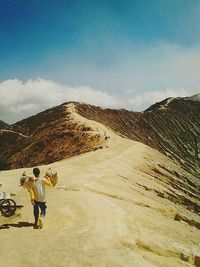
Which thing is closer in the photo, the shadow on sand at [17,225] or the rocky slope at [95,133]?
the shadow on sand at [17,225]

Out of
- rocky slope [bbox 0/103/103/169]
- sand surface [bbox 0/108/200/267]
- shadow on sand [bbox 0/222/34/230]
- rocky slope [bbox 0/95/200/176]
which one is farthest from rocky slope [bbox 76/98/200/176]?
shadow on sand [bbox 0/222/34/230]

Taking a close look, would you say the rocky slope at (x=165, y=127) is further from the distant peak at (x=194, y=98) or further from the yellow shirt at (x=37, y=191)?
the yellow shirt at (x=37, y=191)

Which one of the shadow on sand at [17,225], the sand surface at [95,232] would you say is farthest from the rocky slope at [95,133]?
the shadow on sand at [17,225]

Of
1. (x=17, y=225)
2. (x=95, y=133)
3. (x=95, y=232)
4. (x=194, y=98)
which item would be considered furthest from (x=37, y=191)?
(x=194, y=98)

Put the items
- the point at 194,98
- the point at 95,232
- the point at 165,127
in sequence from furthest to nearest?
the point at 194,98 < the point at 165,127 < the point at 95,232

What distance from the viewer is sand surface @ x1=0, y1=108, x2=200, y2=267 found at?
10031 millimetres

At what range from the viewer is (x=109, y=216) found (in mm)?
14930

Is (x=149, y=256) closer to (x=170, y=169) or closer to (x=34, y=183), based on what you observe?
(x=34, y=183)

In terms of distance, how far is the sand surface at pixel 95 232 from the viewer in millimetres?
10031

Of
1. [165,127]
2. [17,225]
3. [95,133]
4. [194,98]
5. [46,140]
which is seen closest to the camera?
[17,225]

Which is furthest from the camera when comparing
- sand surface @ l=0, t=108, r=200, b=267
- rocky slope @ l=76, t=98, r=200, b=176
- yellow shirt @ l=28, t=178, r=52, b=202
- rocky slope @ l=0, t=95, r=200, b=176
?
rocky slope @ l=76, t=98, r=200, b=176

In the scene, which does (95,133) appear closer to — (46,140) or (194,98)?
(46,140)

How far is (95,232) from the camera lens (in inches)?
488

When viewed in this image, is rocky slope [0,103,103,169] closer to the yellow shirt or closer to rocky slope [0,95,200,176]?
rocky slope [0,95,200,176]
